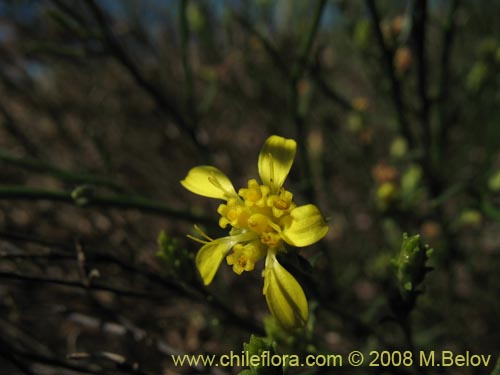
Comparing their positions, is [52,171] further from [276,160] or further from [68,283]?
[276,160]

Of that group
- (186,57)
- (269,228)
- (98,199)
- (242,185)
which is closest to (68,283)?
(98,199)

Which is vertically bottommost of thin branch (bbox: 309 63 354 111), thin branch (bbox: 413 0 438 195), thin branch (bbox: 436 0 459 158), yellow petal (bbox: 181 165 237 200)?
yellow petal (bbox: 181 165 237 200)

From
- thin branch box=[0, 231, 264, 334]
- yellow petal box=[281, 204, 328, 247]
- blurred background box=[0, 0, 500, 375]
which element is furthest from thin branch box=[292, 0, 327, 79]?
thin branch box=[0, 231, 264, 334]

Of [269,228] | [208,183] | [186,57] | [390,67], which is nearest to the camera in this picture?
[269,228]

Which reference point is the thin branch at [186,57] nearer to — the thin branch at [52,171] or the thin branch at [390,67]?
the thin branch at [52,171]

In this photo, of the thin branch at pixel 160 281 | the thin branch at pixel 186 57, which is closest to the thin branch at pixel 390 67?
the thin branch at pixel 186 57

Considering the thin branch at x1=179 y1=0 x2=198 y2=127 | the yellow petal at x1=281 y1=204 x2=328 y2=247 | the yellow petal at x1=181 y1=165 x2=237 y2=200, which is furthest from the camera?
the thin branch at x1=179 y1=0 x2=198 y2=127

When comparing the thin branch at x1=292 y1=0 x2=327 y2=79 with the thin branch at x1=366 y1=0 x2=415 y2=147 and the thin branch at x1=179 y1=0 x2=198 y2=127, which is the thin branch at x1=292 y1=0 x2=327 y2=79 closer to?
the thin branch at x1=366 y1=0 x2=415 y2=147

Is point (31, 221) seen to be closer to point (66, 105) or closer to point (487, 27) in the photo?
point (66, 105)
